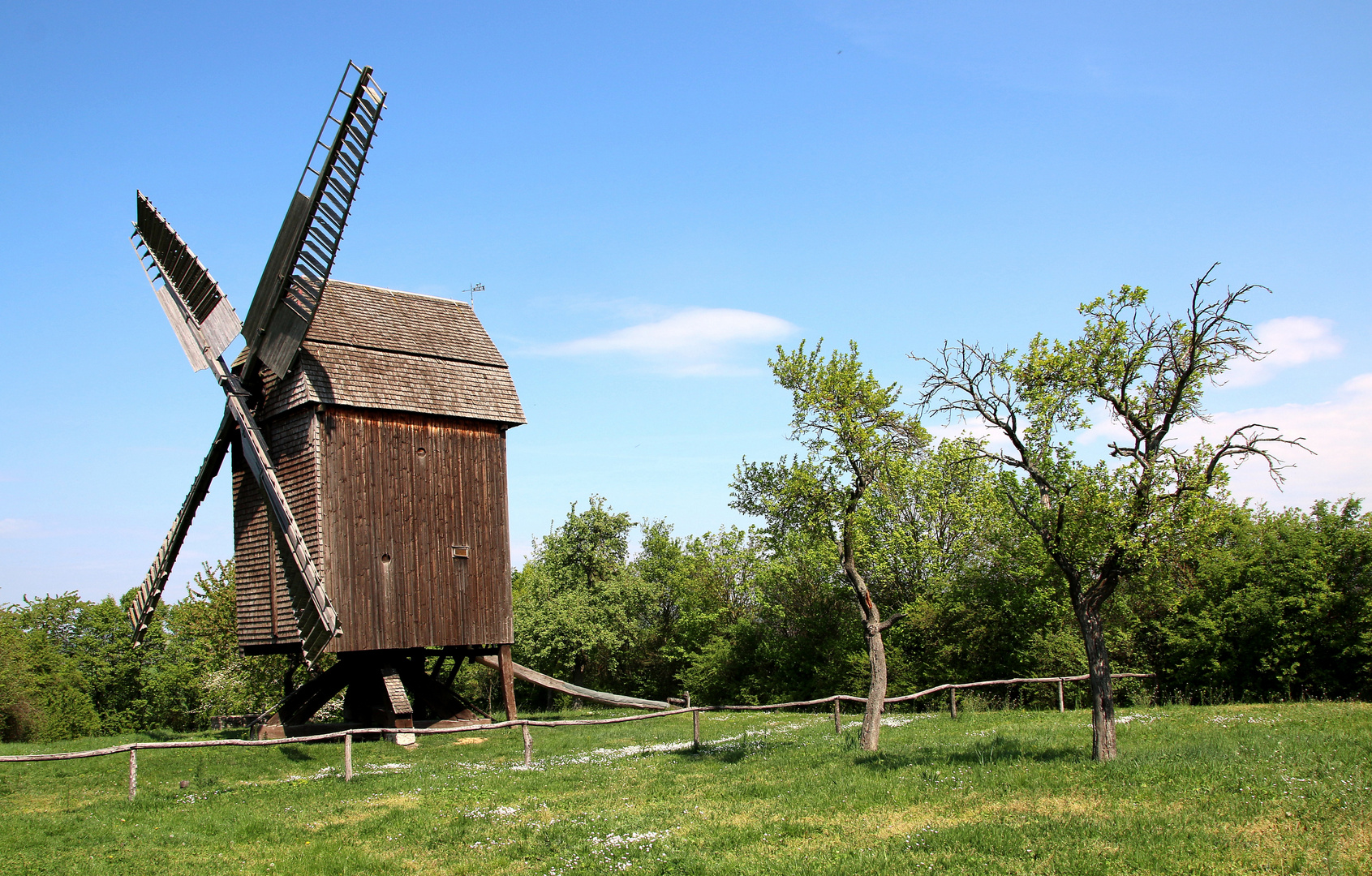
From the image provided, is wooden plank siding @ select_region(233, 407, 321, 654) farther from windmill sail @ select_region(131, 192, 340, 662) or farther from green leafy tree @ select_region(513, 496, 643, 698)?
green leafy tree @ select_region(513, 496, 643, 698)

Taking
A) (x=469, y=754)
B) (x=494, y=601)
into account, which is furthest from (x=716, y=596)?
(x=469, y=754)

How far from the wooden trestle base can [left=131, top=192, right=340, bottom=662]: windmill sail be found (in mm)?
2817

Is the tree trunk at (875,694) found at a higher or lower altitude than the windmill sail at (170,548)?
lower

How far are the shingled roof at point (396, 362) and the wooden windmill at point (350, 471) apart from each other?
2.0 inches

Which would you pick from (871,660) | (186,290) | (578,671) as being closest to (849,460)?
(871,660)

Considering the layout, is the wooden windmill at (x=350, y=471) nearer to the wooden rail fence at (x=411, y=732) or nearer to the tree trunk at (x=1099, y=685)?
the wooden rail fence at (x=411, y=732)

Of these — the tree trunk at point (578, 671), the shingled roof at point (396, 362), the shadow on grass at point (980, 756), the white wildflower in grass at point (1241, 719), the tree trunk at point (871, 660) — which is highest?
the shingled roof at point (396, 362)

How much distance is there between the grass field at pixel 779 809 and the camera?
9938 millimetres

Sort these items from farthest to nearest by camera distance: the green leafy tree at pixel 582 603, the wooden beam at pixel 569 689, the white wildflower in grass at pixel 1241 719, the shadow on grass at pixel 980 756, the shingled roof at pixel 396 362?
1. the green leafy tree at pixel 582 603
2. the wooden beam at pixel 569 689
3. the shingled roof at pixel 396 362
4. the white wildflower in grass at pixel 1241 719
5. the shadow on grass at pixel 980 756

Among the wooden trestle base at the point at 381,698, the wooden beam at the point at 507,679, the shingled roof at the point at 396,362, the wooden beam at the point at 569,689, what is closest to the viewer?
the shingled roof at the point at 396,362

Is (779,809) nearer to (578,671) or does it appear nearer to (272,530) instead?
(272,530)

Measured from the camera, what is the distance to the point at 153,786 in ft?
56.2

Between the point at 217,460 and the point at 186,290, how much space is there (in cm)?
518

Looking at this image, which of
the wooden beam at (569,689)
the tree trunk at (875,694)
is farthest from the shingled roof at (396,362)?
the tree trunk at (875,694)
